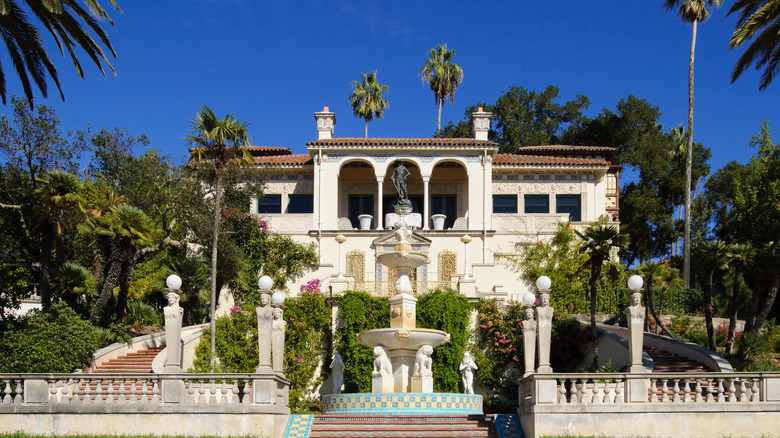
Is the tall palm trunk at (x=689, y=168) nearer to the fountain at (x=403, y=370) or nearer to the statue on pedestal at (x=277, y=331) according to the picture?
the fountain at (x=403, y=370)

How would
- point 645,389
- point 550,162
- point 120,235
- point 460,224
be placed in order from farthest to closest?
point 550,162
point 460,224
point 120,235
point 645,389

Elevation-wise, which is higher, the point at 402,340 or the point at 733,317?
the point at 733,317

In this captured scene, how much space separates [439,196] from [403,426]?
2440cm

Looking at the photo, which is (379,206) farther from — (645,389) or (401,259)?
(645,389)

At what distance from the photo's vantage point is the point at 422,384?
77.0 feet

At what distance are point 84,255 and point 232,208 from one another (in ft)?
21.5

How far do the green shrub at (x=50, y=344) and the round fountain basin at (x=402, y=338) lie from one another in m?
8.15

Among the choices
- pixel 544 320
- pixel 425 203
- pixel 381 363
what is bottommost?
pixel 381 363

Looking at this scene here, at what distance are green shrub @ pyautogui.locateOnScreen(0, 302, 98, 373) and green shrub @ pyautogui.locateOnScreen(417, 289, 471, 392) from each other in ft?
36.4

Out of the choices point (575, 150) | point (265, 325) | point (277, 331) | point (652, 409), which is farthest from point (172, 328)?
point (575, 150)

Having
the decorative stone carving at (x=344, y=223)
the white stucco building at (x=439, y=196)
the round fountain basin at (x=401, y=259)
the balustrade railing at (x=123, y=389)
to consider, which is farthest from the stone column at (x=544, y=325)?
the decorative stone carving at (x=344, y=223)

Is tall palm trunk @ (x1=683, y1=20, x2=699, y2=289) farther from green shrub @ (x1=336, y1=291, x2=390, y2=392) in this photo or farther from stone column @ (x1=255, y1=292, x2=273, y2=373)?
stone column @ (x1=255, y1=292, x2=273, y2=373)

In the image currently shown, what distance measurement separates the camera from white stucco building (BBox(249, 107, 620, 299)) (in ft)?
125

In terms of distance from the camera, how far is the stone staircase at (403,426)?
19.3 metres
